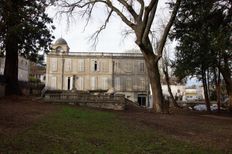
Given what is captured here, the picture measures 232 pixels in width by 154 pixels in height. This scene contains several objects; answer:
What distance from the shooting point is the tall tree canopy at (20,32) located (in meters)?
20.2

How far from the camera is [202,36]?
941 inches

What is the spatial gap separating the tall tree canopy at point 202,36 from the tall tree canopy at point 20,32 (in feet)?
31.2

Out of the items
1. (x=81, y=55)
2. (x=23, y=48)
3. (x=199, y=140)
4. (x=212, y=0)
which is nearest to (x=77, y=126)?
(x=199, y=140)

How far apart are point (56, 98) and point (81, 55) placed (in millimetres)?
34629

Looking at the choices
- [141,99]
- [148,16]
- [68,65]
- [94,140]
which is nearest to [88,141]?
[94,140]

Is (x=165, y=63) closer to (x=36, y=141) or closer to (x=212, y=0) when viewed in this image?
(x=212, y=0)

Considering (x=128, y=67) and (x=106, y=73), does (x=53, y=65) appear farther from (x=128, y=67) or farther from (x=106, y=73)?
(x=128, y=67)

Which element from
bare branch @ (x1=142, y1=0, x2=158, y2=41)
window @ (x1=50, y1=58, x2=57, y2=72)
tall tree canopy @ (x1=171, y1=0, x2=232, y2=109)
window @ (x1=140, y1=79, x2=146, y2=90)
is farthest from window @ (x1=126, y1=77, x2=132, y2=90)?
bare branch @ (x1=142, y1=0, x2=158, y2=41)

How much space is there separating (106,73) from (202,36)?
3384 cm

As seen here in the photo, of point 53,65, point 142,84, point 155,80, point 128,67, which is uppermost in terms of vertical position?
point 53,65

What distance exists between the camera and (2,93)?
22891 millimetres

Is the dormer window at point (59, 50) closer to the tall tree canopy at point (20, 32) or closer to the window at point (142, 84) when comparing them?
the window at point (142, 84)

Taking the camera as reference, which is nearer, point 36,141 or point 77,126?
point 36,141

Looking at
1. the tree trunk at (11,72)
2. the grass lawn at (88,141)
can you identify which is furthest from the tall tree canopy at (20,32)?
the grass lawn at (88,141)
